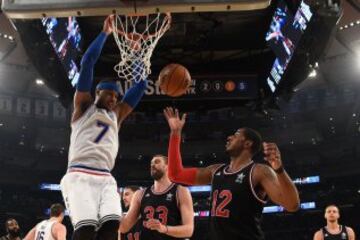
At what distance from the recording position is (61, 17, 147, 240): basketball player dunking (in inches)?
154

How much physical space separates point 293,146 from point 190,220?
1531 cm

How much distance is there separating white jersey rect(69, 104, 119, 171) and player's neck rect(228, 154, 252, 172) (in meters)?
0.96

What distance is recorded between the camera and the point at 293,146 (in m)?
20.2

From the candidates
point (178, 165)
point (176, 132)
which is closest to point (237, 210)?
point (178, 165)

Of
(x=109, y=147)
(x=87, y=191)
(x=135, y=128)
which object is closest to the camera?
(x=87, y=191)

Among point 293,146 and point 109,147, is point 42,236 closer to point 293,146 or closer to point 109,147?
point 109,147

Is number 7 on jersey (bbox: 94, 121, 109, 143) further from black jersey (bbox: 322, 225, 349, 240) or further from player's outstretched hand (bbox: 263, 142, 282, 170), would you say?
black jersey (bbox: 322, 225, 349, 240)

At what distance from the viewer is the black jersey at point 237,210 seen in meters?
3.77

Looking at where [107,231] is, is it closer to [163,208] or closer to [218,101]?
[163,208]

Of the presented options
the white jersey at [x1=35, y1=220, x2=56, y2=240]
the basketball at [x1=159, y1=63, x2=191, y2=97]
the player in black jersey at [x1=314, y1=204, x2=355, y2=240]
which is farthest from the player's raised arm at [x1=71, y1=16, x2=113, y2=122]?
the player in black jersey at [x1=314, y1=204, x2=355, y2=240]

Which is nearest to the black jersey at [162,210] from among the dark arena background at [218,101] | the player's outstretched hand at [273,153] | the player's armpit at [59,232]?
the player's armpit at [59,232]

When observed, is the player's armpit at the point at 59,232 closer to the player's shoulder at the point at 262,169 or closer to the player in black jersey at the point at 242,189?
the player in black jersey at the point at 242,189

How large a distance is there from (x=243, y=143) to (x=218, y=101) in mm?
5649

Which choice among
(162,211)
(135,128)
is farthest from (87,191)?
(135,128)
